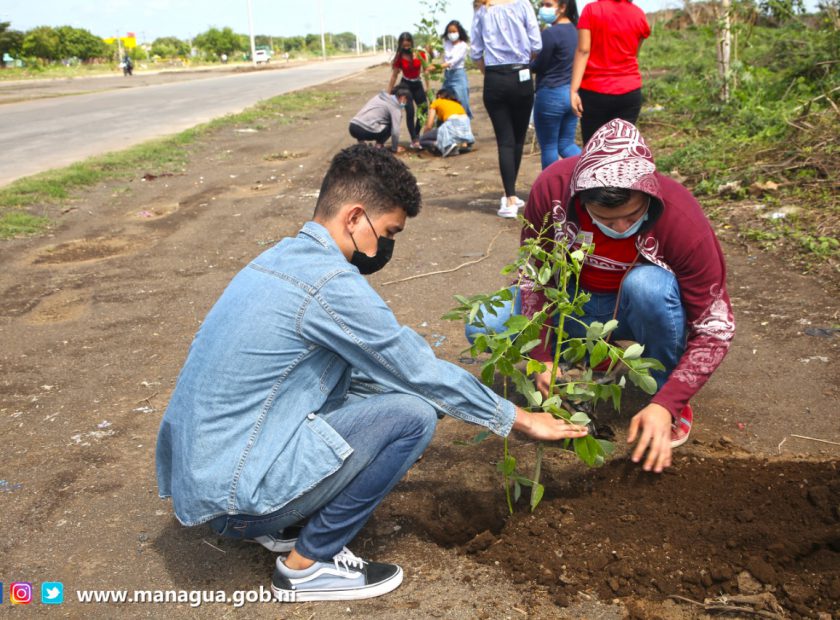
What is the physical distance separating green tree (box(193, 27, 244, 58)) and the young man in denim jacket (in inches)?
3358

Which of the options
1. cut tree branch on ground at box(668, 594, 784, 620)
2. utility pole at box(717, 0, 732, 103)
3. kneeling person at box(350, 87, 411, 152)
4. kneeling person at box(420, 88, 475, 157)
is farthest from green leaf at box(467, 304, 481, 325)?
utility pole at box(717, 0, 732, 103)

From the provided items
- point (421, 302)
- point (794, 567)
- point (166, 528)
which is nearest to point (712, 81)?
point (421, 302)

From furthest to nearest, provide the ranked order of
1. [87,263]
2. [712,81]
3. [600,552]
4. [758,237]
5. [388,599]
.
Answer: [712,81]
[87,263]
[758,237]
[600,552]
[388,599]

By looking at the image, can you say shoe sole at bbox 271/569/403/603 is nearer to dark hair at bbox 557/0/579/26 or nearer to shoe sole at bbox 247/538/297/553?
shoe sole at bbox 247/538/297/553

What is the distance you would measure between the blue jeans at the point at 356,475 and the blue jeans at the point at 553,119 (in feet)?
13.9

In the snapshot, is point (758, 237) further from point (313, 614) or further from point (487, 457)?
point (313, 614)

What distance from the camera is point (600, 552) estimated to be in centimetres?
226

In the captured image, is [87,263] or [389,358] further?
[87,263]

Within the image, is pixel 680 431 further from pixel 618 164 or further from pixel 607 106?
pixel 607 106

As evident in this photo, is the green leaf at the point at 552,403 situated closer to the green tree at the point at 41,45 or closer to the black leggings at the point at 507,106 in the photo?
the black leggings at the point at 507,106

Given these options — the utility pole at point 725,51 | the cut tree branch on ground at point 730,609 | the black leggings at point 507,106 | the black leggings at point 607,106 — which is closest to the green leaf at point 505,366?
the cut tree branch on ground at point 730,609

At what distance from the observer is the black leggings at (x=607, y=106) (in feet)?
17.3

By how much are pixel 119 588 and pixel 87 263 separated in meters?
3.82

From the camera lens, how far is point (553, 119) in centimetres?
587
